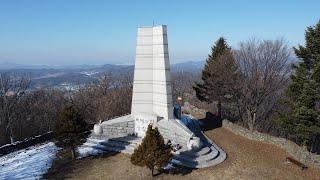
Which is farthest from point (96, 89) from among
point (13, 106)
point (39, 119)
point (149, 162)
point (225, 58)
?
point (149, 162)

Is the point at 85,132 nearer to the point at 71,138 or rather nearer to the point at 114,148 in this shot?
the point at 71,138

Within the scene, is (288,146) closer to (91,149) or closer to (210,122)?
(210,122)

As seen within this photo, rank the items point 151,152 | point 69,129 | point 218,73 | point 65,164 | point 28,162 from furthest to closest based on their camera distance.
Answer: point 218,73, point 28,162, point 65,164, point 69,129, point 151,152

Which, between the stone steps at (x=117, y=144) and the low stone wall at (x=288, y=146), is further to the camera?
the stone steps at (x=117, y=144)

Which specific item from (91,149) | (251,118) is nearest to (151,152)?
(91,149)

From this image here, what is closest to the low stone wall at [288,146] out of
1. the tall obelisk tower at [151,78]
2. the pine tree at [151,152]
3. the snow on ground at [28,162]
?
the tall obelisk tower at [151,78]

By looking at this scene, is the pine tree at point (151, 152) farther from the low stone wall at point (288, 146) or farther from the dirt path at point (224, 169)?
the low stone wall at point (288, 146)
